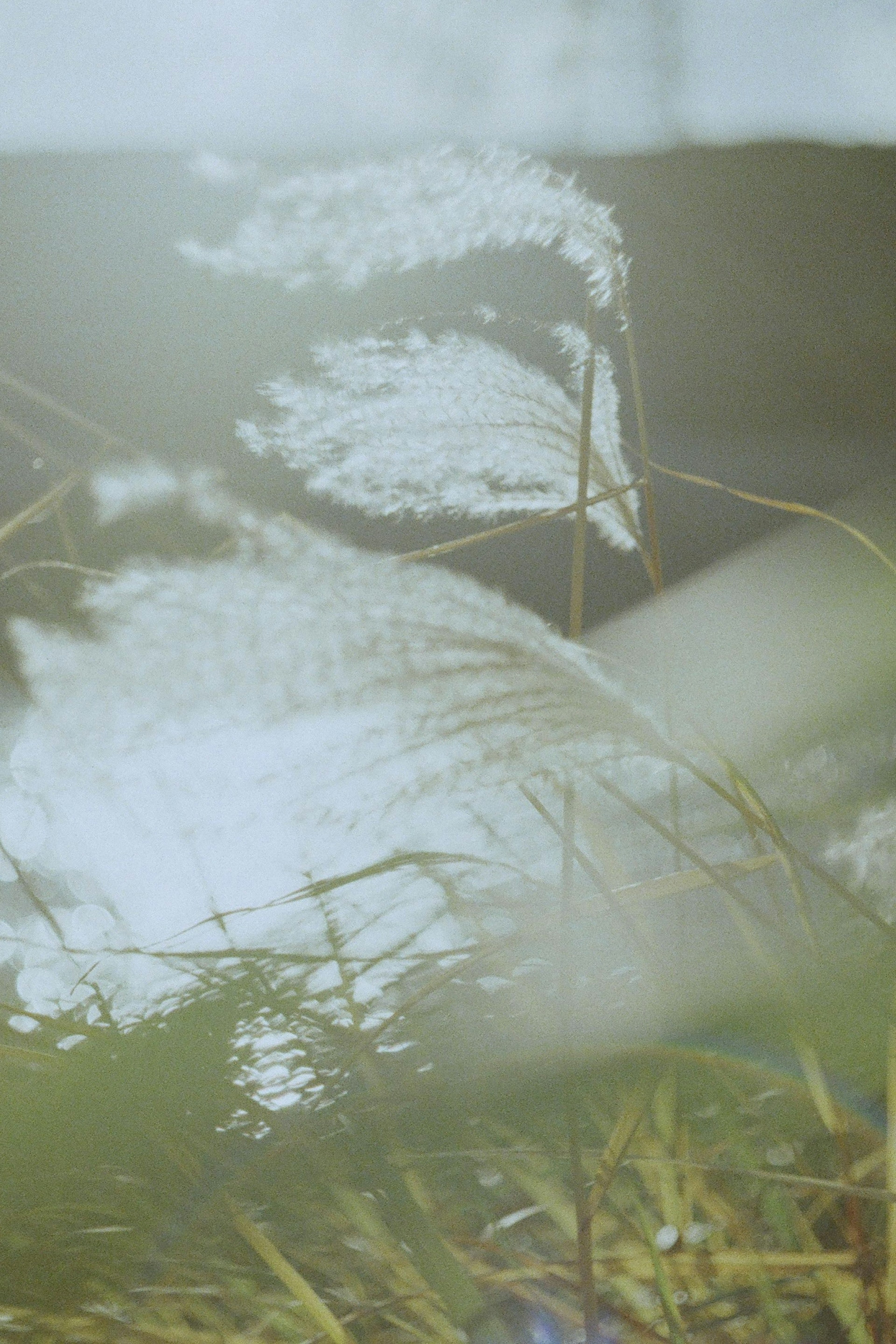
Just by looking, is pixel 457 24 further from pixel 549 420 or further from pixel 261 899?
pixel 261 899

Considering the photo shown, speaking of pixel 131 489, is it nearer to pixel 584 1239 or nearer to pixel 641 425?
pixel 641 425

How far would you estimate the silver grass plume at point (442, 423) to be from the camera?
0.46m

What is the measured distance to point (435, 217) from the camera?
1.40 feet

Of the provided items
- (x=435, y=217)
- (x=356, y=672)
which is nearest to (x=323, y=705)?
(x=356, y=672)

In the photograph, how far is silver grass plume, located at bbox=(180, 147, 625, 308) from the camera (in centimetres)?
41

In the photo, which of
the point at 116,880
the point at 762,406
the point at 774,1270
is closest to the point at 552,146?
the point at 762,406

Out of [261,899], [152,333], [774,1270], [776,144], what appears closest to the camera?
[774,1270]

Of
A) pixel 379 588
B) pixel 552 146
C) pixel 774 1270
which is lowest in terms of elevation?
pixel 774 1270

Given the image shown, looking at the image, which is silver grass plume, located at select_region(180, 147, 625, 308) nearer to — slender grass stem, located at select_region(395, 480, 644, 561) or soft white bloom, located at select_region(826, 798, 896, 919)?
slender grass stem, located at select_region(395, 480, 644, 561)

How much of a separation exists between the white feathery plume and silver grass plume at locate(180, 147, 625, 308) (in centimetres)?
16

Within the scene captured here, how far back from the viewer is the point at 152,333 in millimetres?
618

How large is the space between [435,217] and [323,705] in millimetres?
258

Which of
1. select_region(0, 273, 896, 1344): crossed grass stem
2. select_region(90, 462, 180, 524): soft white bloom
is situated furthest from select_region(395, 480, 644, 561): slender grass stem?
select_region(90, 462, 180, 524): soft white bloom

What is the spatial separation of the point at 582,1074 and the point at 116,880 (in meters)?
0.29
